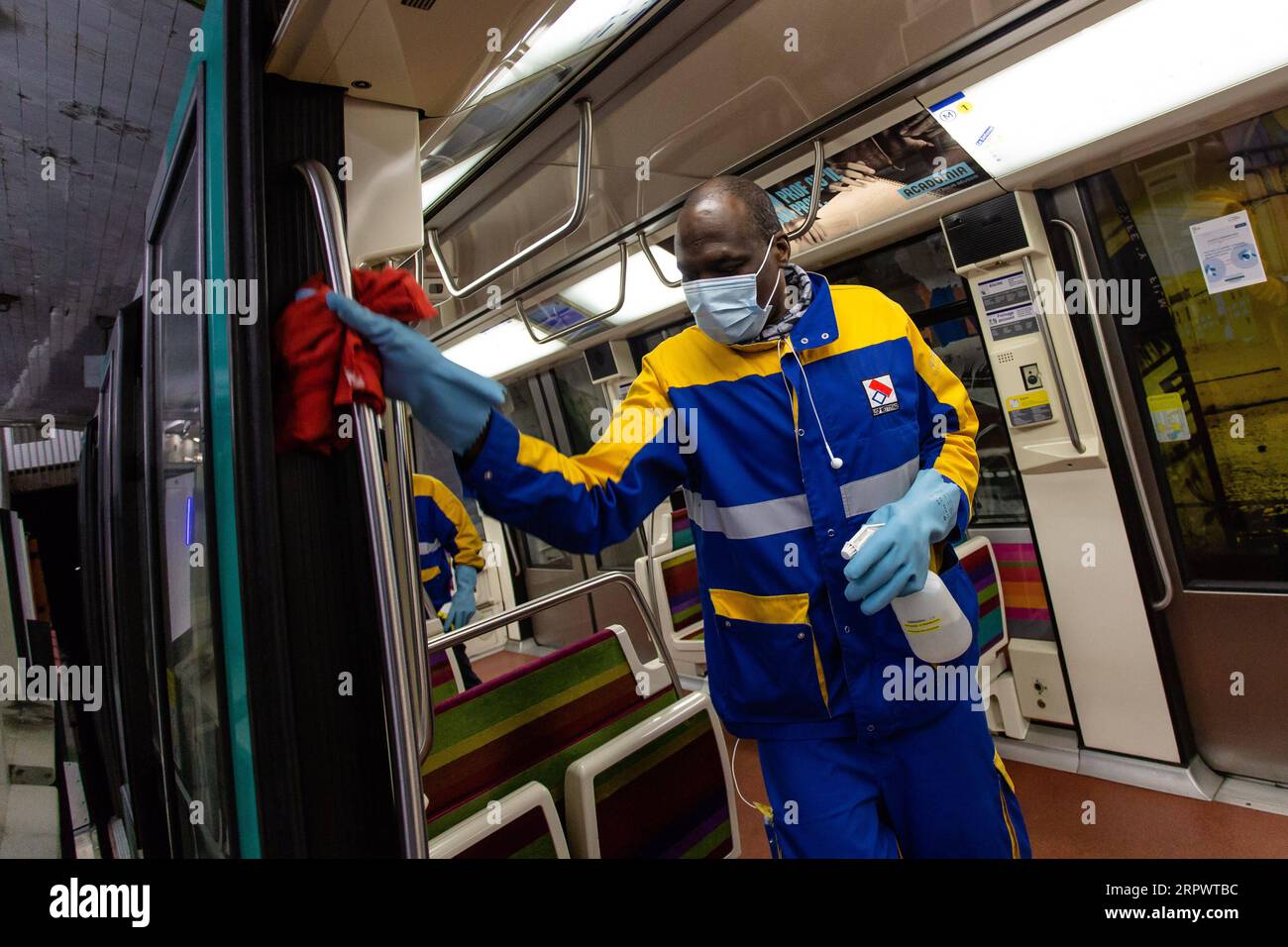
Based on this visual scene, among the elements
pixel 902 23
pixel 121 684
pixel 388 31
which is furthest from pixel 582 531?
pixel 121 684

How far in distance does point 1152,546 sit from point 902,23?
259 cm

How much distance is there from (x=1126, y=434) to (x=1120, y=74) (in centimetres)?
161

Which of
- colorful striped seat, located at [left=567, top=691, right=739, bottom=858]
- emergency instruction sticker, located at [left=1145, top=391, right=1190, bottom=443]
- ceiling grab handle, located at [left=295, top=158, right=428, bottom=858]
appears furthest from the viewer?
emergency instruction sticker, located at [left=1145, top=391, right=1190, bottom=443]

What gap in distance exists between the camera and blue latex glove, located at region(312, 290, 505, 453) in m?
0.96

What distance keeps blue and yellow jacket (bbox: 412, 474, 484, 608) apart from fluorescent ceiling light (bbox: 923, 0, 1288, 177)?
356 cm

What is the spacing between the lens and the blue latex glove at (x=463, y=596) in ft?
14.5

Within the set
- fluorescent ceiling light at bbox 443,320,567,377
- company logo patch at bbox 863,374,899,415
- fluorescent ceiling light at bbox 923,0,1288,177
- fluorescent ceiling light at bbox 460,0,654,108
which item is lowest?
company logo patch at bbox 863,374,899,415

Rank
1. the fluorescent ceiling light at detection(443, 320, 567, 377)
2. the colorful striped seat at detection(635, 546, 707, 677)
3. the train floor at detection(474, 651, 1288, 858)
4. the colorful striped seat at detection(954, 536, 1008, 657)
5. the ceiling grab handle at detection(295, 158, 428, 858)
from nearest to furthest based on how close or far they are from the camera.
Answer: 1. the ceiling grab handle at detection(295, 158, 428, 858)
2. the train floor at detection(474, 651, 1288, 858)
3. the colorful striped seat at detection(954, 536, 1008, 657)
4. the colorful striped seat at detection(635, 546, 707, 677)
5. the fluorescent ceiling light at detection(443, 320, 567, 377)

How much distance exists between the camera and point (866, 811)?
1.44 m

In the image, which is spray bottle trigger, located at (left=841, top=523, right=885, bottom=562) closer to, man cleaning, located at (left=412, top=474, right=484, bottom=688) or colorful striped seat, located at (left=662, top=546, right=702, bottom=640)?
colorful striped seat, located at (left=662, top=546, right=702, bottom=640)

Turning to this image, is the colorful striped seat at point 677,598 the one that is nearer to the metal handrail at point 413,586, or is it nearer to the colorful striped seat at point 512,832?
the colorful striped seat at point 512,832

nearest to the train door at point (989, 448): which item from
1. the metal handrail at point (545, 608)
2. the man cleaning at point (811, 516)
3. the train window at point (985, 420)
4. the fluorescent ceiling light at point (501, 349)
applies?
the train window at point (985, 420)

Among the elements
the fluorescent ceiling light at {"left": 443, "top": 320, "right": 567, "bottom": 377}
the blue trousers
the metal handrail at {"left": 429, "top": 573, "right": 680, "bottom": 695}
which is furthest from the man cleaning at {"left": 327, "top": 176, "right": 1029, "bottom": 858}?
the fluorescent ceiling light at {"left": 443, "top": 320, "right": 567, "bottom": 377}

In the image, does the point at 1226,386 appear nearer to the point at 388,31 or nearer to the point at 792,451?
the point at 792,451
